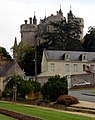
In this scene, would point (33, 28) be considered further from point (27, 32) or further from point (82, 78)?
point (82, 78)

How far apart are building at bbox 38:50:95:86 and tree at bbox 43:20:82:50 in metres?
17.1

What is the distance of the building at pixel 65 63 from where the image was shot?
296 feet

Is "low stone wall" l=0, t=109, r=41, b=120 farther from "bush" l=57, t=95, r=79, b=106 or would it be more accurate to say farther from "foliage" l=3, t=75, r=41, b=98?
"foliage" l=3, t=75, r=41, b=98

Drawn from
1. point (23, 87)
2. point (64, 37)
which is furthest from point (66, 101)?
point (64, 37)

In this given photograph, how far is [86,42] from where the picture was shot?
114 metres

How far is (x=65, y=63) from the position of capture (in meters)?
91.6

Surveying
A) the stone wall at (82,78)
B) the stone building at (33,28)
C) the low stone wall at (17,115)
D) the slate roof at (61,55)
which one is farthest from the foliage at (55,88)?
the stone building at (33,28)

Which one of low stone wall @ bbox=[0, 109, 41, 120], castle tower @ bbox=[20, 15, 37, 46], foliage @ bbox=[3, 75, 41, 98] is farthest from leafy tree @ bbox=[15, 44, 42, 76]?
low stone wall @ bbox=[0, 109, 41, 120]

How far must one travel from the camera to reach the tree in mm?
112062

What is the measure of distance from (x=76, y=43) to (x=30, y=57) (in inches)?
483

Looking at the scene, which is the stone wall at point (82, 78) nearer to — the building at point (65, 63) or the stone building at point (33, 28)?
the building at point (65, 63)

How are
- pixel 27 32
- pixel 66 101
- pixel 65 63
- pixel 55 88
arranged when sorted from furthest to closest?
1. pixel 27 32
2. pixel 65 63
3. pixel 55 88
4. pixel 66 101

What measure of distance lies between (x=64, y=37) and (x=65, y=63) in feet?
94.4

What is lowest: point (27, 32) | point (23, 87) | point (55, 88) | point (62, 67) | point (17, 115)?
point (17, 115)
